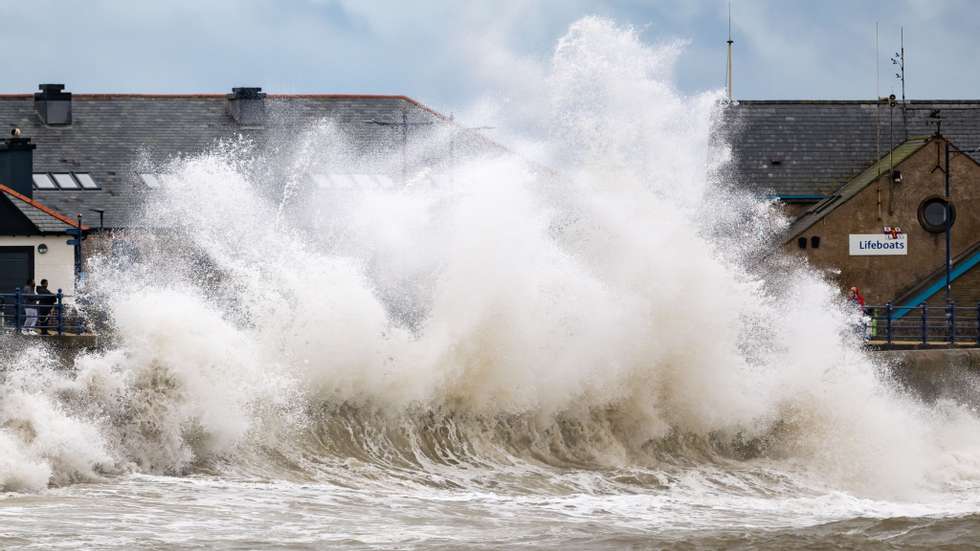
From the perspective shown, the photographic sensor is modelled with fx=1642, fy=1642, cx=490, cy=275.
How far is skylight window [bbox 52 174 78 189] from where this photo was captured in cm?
3872

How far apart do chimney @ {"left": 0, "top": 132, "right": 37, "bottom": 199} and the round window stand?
19407 millimetres

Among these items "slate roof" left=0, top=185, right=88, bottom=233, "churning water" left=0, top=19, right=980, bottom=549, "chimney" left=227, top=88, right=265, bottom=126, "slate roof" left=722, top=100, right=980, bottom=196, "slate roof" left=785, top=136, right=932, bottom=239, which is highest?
"chimney" left=227, top=88, right=265, bottom=126

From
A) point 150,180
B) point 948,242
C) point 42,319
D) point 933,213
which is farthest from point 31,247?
point 933,213

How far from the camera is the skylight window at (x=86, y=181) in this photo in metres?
38.8

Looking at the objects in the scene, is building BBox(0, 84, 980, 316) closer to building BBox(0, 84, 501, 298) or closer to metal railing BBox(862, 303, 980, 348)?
building BBox(0, 84, 501, 298)

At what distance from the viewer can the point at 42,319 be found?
76.3ft

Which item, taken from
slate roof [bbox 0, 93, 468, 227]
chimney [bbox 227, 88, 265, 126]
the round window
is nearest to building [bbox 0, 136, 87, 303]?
slate roof [bbox 0, 93, 468, 227]

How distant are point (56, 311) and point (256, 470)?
6137mm

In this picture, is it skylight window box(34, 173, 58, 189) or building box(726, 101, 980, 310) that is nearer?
building box(726, 101, 980, 310)

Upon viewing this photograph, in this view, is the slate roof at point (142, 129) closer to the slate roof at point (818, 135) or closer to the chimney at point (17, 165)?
the chimney at point (17, 165)

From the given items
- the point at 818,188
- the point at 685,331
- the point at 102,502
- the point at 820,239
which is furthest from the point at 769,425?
the point at 818,188

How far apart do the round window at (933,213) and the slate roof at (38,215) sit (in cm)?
1723

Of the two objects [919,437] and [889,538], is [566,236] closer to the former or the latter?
[919,437]

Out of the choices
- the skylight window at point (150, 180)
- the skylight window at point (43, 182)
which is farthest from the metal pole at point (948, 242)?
the skylight window at point (43, 182)
